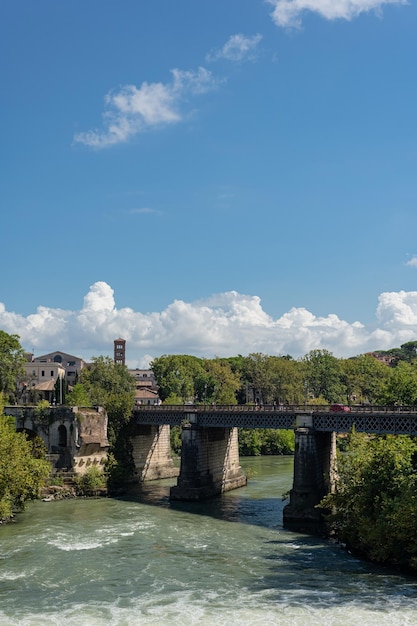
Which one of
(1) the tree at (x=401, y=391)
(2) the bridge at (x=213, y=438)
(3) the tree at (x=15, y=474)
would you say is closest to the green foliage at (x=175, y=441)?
(2) the bridge at (x=213, y=438)

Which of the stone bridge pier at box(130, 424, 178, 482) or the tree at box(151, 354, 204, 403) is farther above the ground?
the tree at box(151, 354, 204, 403)

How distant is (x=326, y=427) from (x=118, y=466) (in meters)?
25.2

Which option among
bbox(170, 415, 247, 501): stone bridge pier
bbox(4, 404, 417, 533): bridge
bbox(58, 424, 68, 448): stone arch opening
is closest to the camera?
bbox(4, 404, 417, 533): bridge

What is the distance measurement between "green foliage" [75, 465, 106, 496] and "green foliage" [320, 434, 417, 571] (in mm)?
25947

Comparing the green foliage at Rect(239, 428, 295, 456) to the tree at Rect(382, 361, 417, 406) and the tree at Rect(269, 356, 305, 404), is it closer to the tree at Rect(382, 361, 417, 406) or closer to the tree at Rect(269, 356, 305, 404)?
the tree at Rect(269, 356, 305, 404)

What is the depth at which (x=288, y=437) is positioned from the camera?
10900 cm

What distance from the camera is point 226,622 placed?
93.8 ft

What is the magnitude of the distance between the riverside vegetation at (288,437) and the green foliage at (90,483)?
0.45 feet

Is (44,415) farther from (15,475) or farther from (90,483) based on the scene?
(15,475)

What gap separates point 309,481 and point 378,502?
12.0 meters

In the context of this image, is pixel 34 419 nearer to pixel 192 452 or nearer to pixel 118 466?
pixel 118 466

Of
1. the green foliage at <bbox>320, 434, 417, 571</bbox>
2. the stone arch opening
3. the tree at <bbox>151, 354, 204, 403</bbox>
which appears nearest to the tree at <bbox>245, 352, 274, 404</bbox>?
the tree at <bbox>151, 354, 204, 403</bbox>

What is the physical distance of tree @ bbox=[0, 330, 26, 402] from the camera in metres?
88.9

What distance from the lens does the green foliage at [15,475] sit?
48156mm
